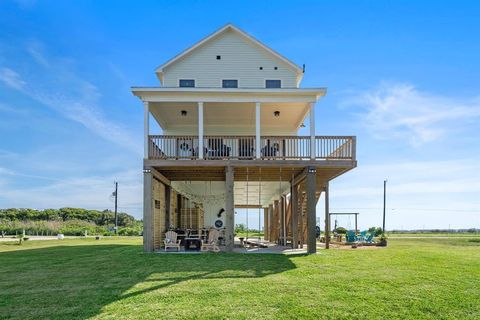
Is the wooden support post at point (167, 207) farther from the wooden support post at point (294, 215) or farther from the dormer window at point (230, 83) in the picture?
the wooden support post at point (294, 215)

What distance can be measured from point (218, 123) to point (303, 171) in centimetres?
552

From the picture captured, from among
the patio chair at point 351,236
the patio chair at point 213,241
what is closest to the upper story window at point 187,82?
the patio chair at point 213,241

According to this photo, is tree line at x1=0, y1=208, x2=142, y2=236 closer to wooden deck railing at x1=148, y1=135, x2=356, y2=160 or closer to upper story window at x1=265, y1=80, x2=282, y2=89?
wooden deck railing at x1=148, y1=135, x2=356, y2=160

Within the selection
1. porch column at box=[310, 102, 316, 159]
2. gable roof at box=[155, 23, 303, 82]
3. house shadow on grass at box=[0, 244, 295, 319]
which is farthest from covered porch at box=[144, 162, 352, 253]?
gable roof at box=[155, 23, 303, 82]

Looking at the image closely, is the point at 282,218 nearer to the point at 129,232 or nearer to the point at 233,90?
the point at 233,90

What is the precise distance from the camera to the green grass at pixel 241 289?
7.01 meters

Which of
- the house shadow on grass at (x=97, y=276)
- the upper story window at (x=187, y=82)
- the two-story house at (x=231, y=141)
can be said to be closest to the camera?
the house shadow on grass at (x=97, y=276)

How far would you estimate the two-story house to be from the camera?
14.8 m

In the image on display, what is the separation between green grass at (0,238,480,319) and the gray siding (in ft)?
28.2

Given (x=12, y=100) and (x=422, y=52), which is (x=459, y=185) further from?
(x=12, y=100)

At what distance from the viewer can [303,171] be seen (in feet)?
51.0

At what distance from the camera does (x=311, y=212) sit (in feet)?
47.8

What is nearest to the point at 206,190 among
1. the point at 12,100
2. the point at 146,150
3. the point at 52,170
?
the point at 146,150

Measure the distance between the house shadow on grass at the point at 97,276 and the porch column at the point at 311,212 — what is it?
161cm
